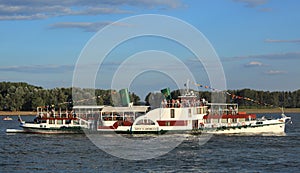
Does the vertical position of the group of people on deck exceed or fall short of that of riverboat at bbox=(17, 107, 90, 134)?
it exceeds it

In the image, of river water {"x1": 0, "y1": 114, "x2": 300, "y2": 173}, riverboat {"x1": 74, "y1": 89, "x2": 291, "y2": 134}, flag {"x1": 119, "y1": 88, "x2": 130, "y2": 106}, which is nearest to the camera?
river water {"x1": 0, "y1": 114, "x2": 300, "y2": 173}

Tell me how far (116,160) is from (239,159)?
520 inches

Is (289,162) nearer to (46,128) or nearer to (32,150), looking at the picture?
(32,150)

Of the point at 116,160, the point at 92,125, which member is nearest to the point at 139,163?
the point at 116,160

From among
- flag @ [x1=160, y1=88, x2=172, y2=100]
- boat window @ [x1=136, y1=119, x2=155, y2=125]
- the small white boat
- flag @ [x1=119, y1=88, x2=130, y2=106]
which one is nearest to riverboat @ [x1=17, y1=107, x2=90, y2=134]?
flag @ [x1=119, y1=88, x2=130, y2=106]

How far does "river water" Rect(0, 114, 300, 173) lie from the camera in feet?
179

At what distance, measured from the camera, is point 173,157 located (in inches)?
2488

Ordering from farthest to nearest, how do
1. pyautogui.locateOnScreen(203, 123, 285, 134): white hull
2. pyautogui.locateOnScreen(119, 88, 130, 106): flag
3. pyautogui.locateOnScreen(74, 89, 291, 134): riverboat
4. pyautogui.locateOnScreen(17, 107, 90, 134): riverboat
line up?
pyautogui.locateOnScreen(119, 88, 130, 106): flag
pyautogui.locateOnScreen(17, 107, 90, 134): riverboat
pyautogui.locateOnScreen(203, 123, 285, 134): white hull
pyautogui.locateOnScreen(74, 89, 291, 134): riverboat

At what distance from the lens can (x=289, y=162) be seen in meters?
58.0

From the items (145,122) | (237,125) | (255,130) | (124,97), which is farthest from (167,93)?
(255,130)

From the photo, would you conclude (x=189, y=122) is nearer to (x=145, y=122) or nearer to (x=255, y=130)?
(x=145, y=122)

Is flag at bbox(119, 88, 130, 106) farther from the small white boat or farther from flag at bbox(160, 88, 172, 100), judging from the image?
the small white boat

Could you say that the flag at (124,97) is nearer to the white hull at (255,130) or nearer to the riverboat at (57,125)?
the riverboat at (57,125)

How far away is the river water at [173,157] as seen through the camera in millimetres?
54594
